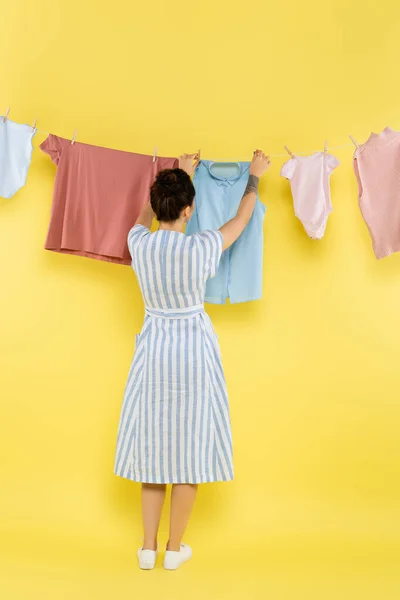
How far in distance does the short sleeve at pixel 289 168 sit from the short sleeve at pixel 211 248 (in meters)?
0.52

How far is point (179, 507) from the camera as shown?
238 cm

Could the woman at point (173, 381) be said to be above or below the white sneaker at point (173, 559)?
above

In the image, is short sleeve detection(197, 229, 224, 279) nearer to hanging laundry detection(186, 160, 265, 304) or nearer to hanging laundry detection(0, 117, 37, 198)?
hanging laundry detection(186, 160, 265, 304)

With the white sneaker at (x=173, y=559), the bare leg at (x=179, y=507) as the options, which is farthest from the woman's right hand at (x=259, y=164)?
the white sneaker at (x=173, y=559)

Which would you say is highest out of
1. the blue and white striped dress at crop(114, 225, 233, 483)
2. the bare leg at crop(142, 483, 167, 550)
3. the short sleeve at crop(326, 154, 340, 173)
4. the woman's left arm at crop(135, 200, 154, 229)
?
the short sleeve at crop(326, 154, 340, 173)

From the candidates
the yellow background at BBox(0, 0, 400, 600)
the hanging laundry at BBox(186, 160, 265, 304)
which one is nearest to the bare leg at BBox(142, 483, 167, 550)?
the yellow background at BBox(0, 0, 400, 600)

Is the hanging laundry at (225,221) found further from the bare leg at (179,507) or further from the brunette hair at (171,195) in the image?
the bare leg at (179,507)

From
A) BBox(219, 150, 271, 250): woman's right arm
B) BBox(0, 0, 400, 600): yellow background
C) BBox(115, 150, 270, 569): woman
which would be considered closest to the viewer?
BBox(115, 150, 270, 569): woman

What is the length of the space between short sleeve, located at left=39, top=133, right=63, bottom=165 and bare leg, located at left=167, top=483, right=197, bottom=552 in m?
1.37

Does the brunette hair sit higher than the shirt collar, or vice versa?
the shirt collar

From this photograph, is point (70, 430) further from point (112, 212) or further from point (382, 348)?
point (382, 348)

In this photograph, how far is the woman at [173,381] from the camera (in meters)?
2.30

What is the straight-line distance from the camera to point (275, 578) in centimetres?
237

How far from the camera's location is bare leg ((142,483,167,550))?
7.79ft
